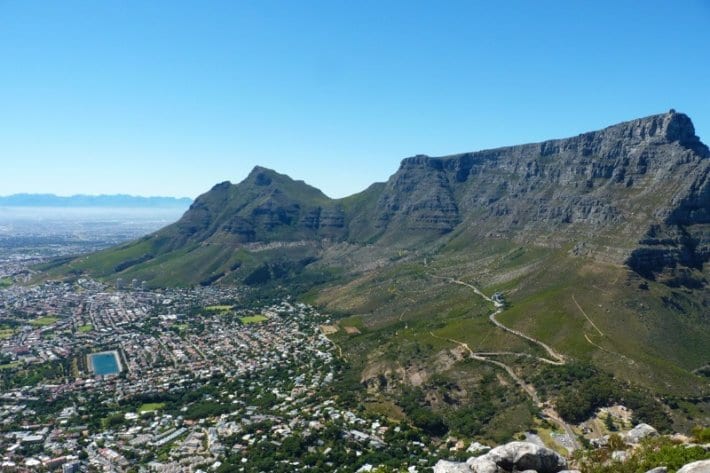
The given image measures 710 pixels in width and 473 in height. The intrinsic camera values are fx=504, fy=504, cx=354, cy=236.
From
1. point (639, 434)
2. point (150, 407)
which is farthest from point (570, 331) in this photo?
point (150, 407)

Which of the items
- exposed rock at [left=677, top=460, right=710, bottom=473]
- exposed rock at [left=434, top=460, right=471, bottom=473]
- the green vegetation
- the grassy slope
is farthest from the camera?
the grassy slope

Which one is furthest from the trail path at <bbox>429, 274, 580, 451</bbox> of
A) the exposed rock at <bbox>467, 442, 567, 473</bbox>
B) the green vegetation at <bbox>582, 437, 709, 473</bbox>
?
the exposed rock at <bbox>467, 442, 567, 473</bbox>

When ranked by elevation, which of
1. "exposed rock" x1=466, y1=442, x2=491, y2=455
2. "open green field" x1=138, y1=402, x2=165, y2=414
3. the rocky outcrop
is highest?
the rocky outcrop

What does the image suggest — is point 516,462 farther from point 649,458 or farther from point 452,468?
point 649,458

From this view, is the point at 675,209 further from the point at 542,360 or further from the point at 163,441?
the point at 163,441

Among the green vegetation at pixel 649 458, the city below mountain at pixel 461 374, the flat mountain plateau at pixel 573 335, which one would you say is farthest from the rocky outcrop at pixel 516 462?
the flat mountain plateau at pixel 573 335

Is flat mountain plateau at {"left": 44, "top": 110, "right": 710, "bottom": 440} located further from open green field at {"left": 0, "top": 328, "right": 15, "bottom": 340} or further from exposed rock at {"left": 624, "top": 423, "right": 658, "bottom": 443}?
open green field at {"left": 0, "top": 328, "right": 15, "bottom": 340}

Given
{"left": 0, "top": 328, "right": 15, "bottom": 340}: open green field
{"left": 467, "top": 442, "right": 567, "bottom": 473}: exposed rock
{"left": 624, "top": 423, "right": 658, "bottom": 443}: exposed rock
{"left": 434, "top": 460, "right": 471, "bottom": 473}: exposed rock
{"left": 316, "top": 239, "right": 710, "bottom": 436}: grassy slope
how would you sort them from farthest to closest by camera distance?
{"left": 0, "top": 328, "right": 15, "bottom": 340}: open green field → {"left": 316, "top": 239, "right": 710, "bottom": 436}: grassy slope → {"left": 624, "top": 423, "right": 658, "bottom": 443}: exposed rock → {"left": 434, "top": 460, "right": 471, "bottom": 473}: exposed rock → {"left": 467, "top": 442, "right": 567, "bottom": 473}: exposed rock

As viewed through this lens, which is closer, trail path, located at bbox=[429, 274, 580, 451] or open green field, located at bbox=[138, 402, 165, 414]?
trail path, located at bbox=[429, 274, 580, 451]

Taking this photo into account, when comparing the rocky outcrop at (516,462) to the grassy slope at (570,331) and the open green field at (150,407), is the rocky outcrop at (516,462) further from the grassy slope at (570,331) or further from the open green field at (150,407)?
the open green field at (150,407)
